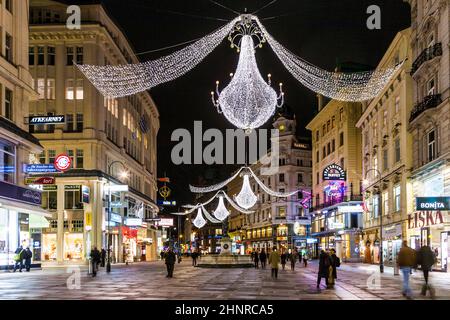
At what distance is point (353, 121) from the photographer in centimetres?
8000

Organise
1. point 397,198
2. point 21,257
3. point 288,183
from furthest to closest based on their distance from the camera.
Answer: point 288,183 < point 397,198 < point 21,257

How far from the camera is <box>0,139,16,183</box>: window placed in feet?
132

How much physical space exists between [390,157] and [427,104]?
1492cm

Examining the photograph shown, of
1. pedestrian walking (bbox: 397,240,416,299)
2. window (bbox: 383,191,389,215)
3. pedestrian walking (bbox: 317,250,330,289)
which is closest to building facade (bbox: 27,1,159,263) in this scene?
window (bbox: 383,191,389,215)

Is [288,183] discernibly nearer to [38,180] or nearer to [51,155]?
[51,155]

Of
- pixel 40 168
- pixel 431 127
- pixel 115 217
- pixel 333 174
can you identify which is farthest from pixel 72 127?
pixel 431 127

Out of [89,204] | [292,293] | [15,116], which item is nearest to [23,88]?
[15,116]

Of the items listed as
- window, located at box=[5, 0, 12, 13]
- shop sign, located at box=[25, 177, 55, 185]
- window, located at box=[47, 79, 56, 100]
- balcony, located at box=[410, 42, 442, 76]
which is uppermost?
window, located at box=[5, 0, 12, 13]

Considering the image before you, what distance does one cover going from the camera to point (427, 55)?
44.7 metres

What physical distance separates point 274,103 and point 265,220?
326 feet

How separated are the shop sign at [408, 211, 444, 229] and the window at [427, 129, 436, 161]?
408 cm

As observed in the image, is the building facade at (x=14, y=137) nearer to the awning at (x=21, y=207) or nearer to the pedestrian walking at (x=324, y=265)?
the awning at (x=21, y=207)

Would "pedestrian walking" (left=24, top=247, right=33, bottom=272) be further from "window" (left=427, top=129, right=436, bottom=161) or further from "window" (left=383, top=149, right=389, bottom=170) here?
"window" (left=383, top=149, right=389, bottom=170)
